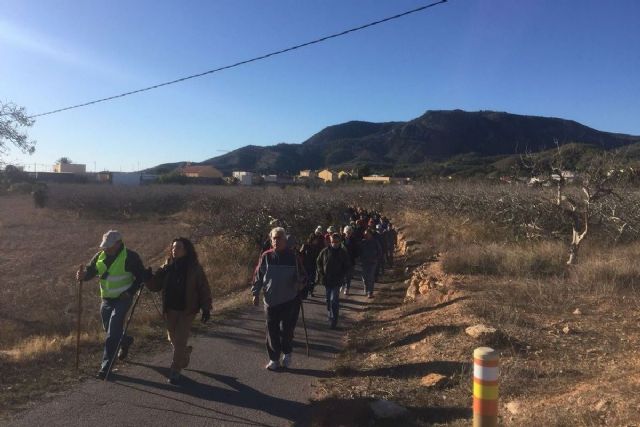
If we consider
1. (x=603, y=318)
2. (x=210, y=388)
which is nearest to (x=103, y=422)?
(x=210, y=388)

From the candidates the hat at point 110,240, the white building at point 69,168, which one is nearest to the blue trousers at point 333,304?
the hat at point 110,240

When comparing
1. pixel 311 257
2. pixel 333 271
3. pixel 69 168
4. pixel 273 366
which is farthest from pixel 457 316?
pixel 69 168

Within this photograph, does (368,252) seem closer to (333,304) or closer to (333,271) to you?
(333,271)

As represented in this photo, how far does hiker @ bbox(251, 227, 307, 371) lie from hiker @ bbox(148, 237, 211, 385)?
0.79 m

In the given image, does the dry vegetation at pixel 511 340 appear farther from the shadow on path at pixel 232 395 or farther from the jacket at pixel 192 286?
the jacket at pixel 192 286

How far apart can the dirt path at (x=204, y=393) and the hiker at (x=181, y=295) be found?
1.12ft

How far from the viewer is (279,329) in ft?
23.8

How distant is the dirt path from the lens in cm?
540

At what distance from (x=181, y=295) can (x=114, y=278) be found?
2.83 feet

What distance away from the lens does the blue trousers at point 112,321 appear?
21.5 ft

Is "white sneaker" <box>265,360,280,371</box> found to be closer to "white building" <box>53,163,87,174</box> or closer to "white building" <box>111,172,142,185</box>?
"white building" <box>111,172,142,185</box>

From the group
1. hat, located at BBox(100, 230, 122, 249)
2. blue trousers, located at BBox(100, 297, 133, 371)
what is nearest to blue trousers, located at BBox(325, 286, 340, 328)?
blue trousers, located at BBox(100, 297, 133, 371)

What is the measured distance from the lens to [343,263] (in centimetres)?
1034

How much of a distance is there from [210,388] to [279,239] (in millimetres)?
1946
